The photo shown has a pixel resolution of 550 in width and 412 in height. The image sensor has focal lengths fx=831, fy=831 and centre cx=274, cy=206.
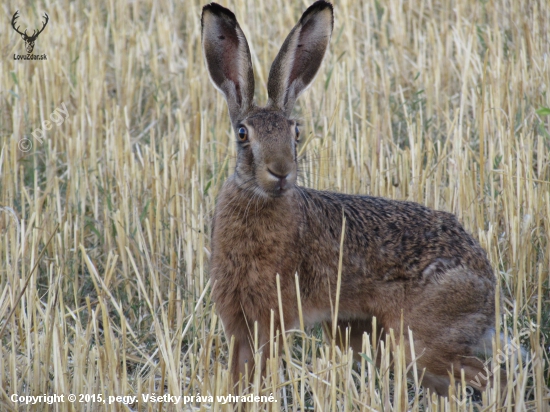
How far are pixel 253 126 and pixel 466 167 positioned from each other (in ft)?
6.73

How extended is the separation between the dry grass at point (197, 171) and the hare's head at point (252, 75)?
0.82 m

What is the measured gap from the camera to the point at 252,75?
4.19m

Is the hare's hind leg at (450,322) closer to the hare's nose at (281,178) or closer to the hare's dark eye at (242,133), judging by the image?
the hare's nose at (281,178)

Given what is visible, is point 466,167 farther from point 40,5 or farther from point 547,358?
point 40,5

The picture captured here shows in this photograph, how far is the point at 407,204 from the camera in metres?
4.53

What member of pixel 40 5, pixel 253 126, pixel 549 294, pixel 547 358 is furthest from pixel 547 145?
pixel 40 5

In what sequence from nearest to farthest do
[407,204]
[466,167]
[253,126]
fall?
1. [253,126]
2. [407,204]
3. [466,167]

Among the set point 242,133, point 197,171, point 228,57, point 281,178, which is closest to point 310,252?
point 281,178

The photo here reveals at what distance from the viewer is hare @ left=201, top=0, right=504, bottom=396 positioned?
3.94 meters
